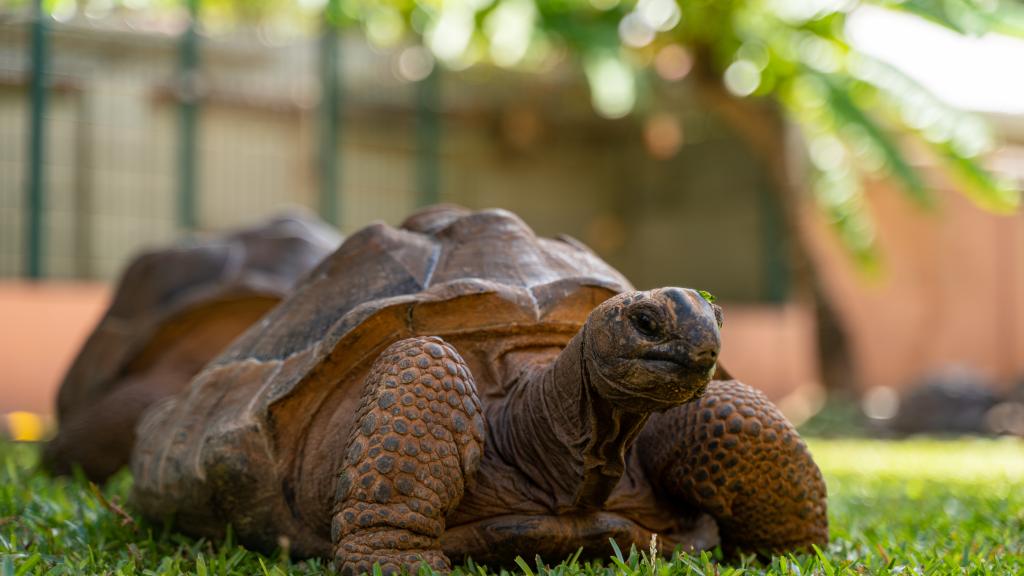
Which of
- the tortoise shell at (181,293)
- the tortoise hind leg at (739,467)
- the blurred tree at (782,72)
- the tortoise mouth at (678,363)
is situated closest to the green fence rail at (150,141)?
the blurred tree at (782,72)

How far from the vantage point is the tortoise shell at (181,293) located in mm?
4344

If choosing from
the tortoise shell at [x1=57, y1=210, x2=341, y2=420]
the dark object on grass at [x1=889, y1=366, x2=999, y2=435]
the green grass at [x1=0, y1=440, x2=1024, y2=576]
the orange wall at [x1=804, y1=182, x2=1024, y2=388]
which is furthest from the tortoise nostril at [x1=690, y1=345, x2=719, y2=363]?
the orange wall at [x1=804, y1=182, x2=1024, y2=388]

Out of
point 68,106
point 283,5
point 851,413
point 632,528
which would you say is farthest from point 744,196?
point 632,528

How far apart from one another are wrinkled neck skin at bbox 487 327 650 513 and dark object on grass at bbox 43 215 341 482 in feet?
7.41

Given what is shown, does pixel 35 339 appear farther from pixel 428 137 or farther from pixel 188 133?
pixel 428 137

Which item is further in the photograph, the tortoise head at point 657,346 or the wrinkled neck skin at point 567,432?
the wrinkled neck skin at point 567,432

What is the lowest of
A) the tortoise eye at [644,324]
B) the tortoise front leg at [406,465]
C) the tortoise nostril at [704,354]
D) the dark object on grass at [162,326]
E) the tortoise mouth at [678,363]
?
the dark object on grass at [162,326]

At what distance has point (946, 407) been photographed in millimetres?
8953

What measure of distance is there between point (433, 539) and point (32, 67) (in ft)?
25.1

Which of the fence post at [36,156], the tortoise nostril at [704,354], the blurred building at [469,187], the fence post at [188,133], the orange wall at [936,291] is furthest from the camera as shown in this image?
the orange wall at [936,291]

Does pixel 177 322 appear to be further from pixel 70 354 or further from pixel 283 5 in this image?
pixel 283 5

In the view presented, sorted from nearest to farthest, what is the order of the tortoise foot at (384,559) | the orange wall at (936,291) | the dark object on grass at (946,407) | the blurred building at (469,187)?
1. the tortoise foot at (384,559)
2. the blurred building at (469,187)
3. the dark object on grass at (946,407)
4. the orange wall at (936,291)

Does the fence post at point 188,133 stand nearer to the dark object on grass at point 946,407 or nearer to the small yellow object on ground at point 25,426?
the small yellow object on ground at point 25,426

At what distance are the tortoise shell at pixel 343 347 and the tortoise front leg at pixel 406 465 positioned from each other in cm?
18
